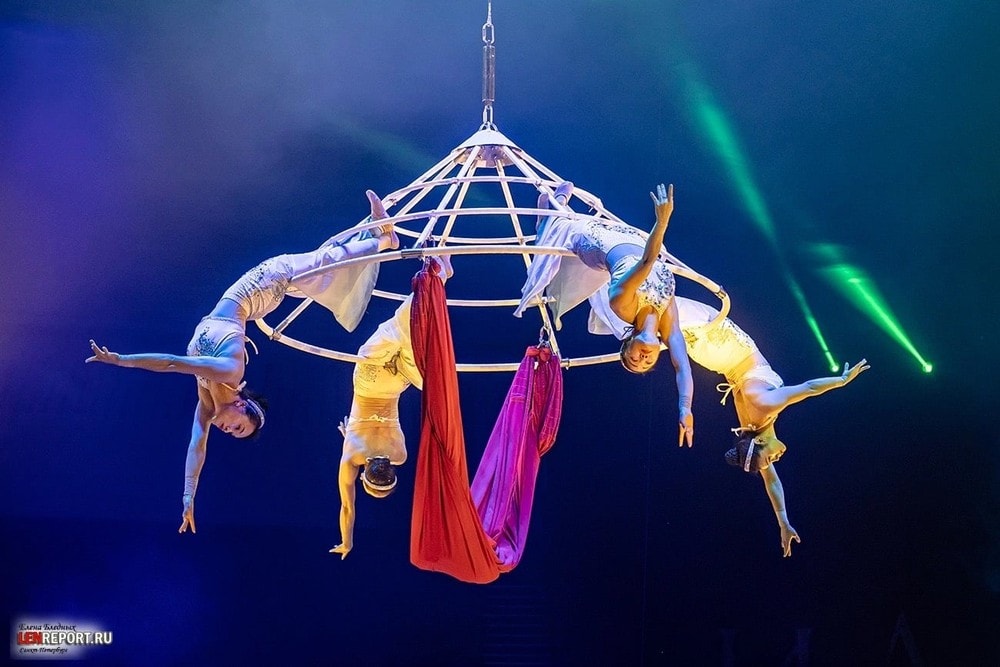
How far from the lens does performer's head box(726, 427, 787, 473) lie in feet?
13.3

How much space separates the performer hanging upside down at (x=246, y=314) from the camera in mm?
3750

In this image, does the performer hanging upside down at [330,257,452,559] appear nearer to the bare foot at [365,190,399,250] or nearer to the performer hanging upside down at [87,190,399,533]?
the performer hanging upside down at [87,190,399,533]

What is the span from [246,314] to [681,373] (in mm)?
1617

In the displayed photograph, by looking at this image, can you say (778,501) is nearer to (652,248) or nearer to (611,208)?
(652,248)

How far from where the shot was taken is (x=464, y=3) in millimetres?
5816

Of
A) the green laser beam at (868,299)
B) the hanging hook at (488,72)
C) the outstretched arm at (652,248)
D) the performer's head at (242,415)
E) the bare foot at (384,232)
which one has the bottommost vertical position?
A: the performer's head at (242,415)

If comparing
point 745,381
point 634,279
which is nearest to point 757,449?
point 745,381

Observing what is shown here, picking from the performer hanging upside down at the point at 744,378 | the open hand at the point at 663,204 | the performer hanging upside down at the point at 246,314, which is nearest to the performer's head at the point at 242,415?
the performer hanging upside down at the point at 246,314

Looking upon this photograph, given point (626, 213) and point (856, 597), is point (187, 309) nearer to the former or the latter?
point (626, 213)

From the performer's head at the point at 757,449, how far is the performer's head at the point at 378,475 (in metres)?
1.48

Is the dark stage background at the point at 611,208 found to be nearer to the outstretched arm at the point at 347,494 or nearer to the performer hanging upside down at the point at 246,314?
the outstretched arm at the point at 347,494

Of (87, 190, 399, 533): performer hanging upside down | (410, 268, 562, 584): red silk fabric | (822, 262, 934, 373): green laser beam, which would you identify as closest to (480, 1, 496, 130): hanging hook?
(87, 190, 399, 533): performer hanging upside down

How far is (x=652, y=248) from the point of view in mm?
3123

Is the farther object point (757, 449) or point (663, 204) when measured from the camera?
point (757, 449)
